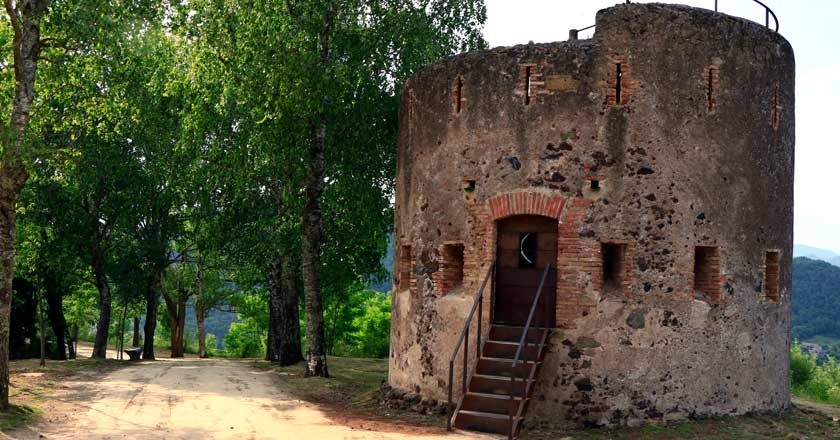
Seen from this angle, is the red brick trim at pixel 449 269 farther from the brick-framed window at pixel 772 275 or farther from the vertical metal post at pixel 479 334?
the brick-framed window at pixel 772 275

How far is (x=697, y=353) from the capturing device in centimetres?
1289

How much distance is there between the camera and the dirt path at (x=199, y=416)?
1206 centimetres

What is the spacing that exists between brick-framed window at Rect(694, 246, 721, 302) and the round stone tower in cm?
2

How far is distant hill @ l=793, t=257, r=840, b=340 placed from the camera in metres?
73.4

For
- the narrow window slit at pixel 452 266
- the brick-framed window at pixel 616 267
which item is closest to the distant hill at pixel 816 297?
the narrow window slit at pixel 452 266

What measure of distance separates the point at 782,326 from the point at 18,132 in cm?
1318

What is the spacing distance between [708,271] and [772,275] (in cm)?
163

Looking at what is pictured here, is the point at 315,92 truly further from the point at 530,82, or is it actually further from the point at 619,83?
the point at 619,83

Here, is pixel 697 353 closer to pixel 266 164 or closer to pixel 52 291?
pixel 266 164

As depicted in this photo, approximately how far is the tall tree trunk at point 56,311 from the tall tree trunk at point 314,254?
13.3m

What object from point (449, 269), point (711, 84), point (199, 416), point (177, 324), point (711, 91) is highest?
point (711, 84)

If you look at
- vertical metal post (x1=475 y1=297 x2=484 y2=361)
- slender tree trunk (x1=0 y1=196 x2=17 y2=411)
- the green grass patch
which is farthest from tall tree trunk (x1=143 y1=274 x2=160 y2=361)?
vertical metal post (x1=475 y1=297 x2=484 y2=361)

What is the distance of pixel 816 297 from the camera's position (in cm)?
7706

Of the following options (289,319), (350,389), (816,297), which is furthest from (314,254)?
(816,297)
